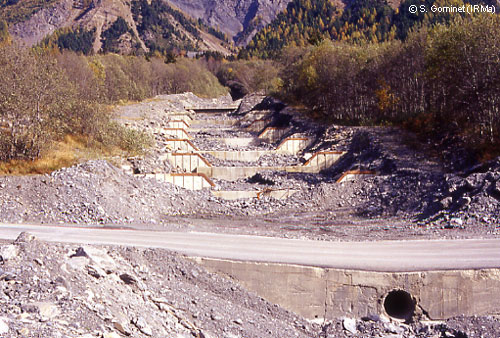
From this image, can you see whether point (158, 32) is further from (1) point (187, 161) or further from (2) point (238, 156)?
(1) point (187, 161)

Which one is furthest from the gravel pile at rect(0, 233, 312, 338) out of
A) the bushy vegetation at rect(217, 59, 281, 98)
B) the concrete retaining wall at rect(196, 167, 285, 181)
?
the bushy vegetation at rect(217, 59, 281, 98)

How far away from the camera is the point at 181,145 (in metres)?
36.1

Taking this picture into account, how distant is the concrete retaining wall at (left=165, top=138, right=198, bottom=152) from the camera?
3538 centimetres

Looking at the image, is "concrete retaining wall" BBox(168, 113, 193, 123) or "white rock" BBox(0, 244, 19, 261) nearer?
"white rock" BBox(0, 244, 19, 261)

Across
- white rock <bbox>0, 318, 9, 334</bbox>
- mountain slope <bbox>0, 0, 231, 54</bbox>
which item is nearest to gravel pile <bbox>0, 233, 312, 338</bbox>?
white rock <bbox>0, 318, 9, 334</bbox>

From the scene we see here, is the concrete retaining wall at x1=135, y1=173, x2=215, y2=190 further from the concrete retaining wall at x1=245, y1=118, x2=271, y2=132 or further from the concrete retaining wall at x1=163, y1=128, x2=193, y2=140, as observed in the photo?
the concrete retaining wall at x1=245, y1=118, x2=271, y2=132

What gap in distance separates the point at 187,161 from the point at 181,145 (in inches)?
227

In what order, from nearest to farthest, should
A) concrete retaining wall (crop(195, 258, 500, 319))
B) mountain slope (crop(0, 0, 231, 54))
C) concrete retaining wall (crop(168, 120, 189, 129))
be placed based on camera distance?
concrete retaining wall (crop(195, 258, 500, 319)) < concrete retaining wall (crop(168, 120, 189, 129)) < mountain slope (crop(0, 0, 231, 54))

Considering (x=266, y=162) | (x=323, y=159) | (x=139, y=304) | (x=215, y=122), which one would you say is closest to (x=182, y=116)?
(x=215, y=122)

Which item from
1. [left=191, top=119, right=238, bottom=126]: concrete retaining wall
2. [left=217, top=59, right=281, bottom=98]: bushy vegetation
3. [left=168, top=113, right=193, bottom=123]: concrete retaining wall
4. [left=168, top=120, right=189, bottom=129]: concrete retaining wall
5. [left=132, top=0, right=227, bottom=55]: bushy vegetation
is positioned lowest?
[left=168, top=120, right=189, bottom=129]: concrete retaining wall

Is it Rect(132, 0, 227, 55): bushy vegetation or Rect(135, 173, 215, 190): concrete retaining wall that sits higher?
Rect(132, 0, 227, 55): bushy vegetation

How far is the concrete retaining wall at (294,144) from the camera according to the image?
119 ft

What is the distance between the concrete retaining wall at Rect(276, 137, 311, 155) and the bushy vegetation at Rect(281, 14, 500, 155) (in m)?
3.65

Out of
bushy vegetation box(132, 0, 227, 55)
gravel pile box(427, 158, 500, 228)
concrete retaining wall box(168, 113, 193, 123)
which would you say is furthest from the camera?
bushy vegetation box(132, 0, 227, 55)
